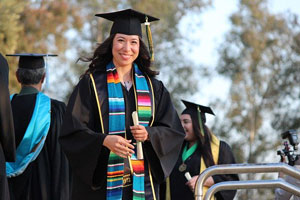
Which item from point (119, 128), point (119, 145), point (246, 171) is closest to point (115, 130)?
point (119, 128)

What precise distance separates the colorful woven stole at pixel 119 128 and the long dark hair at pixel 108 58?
8.6 inches

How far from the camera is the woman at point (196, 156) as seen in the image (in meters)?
8.23

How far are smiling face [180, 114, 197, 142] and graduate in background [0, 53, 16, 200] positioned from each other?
3.39m

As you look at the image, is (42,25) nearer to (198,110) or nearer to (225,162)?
(198,110)

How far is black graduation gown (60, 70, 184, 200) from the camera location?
530 centimetres

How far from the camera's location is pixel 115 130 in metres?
5.44

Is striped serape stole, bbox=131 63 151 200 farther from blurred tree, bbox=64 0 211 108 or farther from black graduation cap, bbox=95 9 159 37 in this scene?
blurred tree, bbox=64 0 211 108

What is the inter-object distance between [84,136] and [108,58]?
82cm

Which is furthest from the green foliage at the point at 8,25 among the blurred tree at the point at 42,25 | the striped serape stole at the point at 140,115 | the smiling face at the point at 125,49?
the striped serape stole at the point at 140,115

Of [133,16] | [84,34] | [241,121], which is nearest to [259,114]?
[241,121]

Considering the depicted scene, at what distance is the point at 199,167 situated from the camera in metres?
8.29

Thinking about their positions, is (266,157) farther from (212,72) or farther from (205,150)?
(205,150)

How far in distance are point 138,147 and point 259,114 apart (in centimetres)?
2496

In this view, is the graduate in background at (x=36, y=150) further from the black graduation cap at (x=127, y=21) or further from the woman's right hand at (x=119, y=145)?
the woman's right hand at (x=119, y=145)
